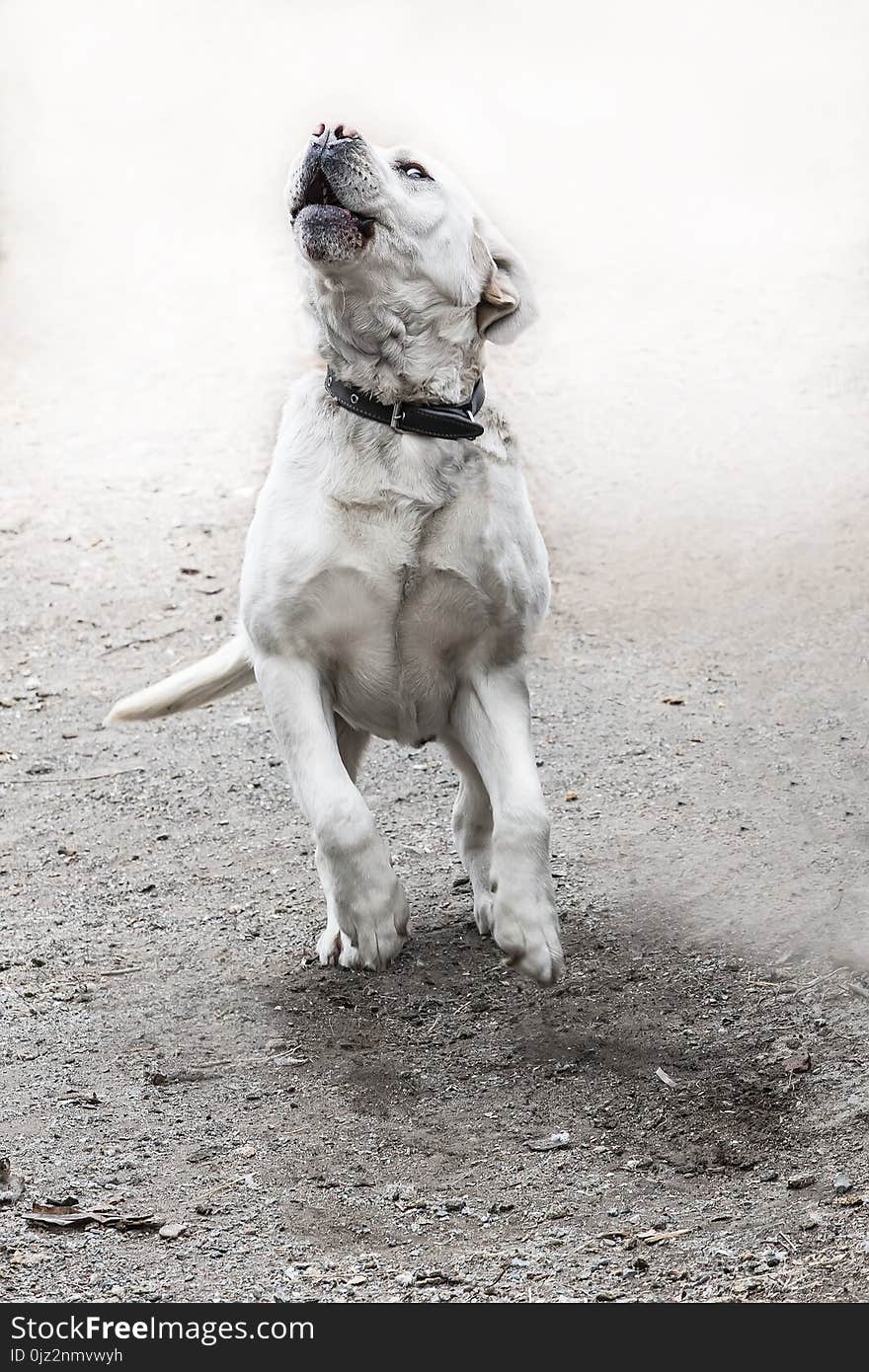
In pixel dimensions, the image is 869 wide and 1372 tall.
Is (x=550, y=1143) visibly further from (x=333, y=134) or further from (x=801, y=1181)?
(x=333, y=134)

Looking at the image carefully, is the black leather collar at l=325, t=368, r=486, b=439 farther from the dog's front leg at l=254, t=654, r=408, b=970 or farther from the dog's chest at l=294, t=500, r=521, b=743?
the dog's front leg at l=254, t=654, r=408, b=970

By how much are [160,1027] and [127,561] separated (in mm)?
4358

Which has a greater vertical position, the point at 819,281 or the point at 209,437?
the point at 819,281

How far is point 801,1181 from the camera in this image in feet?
11.1

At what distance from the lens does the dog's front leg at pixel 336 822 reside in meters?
3.71

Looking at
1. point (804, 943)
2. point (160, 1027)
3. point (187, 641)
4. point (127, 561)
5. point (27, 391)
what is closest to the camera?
point (160, 1027)

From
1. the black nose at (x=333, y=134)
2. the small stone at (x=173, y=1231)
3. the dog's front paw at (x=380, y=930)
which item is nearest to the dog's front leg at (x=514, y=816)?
the dog's front paw at (x=380, y=930)

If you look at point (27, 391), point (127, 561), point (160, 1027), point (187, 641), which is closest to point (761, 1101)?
point (160, 1027)

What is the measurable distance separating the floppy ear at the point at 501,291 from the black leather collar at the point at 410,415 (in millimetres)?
250

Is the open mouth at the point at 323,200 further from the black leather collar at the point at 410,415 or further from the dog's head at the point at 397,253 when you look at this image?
the black leather collar at the point at 410,415

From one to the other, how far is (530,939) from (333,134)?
1.84 m

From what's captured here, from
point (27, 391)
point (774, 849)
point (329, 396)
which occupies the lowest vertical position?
point (27, 391)

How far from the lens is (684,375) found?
34.3 ft

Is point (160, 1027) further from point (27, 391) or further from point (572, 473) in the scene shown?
point (27, 391)
